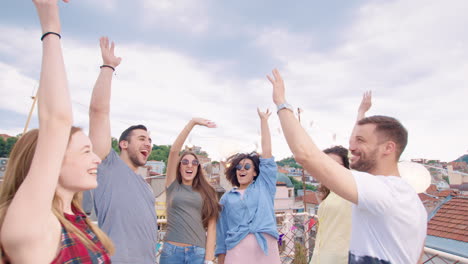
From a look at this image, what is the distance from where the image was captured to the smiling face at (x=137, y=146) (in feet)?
9.15

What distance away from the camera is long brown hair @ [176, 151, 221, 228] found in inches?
136

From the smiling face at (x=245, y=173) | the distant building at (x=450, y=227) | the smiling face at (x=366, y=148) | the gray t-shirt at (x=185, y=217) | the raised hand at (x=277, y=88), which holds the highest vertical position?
the raised hand at (x=277, y=88)

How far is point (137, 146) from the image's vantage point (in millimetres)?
2840

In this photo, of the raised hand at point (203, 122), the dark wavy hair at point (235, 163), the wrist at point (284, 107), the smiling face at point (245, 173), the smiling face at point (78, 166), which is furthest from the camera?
the dark wavy hair at point (235, 163)

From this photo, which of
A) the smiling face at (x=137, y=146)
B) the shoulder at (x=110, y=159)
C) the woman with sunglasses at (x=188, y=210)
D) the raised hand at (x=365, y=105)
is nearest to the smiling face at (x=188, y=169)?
the woman with sunglasses at (x=188, y=210)

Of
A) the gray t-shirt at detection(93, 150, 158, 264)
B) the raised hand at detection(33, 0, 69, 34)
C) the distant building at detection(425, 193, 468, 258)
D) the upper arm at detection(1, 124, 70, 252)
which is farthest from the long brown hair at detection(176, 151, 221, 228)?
the distant building at detection(425, 193, 468, 258)

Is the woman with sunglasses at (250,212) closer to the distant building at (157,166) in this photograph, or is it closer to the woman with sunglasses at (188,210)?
the woman with sunglasses at (188,210)

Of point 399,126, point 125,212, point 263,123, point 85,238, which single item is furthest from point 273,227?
point 85,238

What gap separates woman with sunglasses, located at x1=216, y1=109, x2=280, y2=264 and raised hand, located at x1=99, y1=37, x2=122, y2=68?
6.90 feet

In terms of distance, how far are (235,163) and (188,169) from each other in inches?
26.2

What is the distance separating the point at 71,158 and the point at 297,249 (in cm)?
542

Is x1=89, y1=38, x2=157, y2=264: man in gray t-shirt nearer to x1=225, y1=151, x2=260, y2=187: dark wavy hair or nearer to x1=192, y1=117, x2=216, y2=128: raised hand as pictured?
x1=192, y1=117, x2=216, y2=128: raised hand

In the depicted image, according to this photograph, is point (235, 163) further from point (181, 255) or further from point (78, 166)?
point (78, 166)

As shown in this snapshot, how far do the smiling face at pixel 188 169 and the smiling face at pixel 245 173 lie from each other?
0.59m
